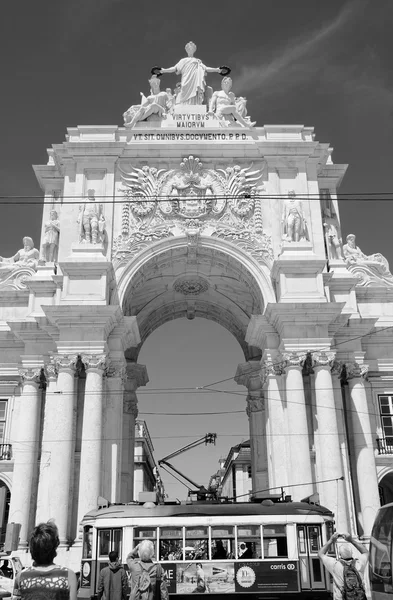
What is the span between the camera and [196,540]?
56.9 ft

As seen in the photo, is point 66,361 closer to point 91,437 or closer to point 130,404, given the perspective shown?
point 91,437

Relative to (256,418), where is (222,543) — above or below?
below

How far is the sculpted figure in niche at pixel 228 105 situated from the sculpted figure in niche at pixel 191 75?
3.32 ft

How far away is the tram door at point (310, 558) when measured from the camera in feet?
55.4

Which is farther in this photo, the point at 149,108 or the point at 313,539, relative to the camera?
the point at 149,108

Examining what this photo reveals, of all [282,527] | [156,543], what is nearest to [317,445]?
[282,527]

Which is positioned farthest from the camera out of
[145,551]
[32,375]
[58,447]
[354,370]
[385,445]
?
[354,370]

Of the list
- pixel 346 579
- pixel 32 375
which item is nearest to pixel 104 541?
pixel 346 579

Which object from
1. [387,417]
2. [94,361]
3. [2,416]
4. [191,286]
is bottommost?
[387,417]

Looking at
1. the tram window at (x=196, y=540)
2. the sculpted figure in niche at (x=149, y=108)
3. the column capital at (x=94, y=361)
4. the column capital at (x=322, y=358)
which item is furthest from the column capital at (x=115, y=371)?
the sculpted figure in niche at (x=149, y=108)

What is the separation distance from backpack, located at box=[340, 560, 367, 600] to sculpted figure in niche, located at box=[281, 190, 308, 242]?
22.0m

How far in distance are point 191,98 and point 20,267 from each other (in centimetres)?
1335

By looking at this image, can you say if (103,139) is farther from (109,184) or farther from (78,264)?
(78,264)

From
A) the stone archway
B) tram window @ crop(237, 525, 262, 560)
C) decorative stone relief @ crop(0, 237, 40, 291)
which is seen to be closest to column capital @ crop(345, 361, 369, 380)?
the stone archway
